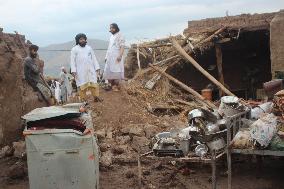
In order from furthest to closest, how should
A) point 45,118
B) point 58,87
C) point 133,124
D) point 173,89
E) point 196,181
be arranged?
point 58,87
point 173,89
point 133,124
point 196,181
point 45,118

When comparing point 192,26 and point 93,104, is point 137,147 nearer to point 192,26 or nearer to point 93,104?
point 93,104

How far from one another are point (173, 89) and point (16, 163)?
595 centimetres

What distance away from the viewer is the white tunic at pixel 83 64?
10.5m

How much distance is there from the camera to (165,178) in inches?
299

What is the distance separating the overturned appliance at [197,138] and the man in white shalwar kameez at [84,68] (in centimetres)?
400

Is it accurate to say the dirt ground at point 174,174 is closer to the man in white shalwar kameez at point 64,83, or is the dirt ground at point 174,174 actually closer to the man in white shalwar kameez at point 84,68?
the man in white shalwar kameez at point 84,68

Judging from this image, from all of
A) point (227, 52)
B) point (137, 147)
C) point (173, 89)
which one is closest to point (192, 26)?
point (227, 52)

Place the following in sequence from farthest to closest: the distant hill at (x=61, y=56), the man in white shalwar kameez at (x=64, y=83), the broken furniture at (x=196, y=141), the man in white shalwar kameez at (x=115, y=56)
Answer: the distant hill at (x=61, y=56), the man in white shalwar kameez at (x=64, y=83), the man in white shalwar kameez at (x=115, y=56), the broken furniture at (x=196, y=141)

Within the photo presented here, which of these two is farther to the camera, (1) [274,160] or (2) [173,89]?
(2) [173,89]

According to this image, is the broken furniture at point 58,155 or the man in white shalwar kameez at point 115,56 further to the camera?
the man in white shalwar kameez at point 115,56

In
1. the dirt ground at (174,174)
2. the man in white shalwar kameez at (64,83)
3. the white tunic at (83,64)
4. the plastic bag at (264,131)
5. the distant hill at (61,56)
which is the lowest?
the dirt ground at (174,174)

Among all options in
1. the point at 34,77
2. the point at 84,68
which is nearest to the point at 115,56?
the point at 84,68

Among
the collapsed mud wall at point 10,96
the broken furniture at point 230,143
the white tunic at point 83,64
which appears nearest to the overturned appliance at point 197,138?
the broken furniture at point 230,143

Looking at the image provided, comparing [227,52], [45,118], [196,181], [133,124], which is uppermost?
[227,52]
